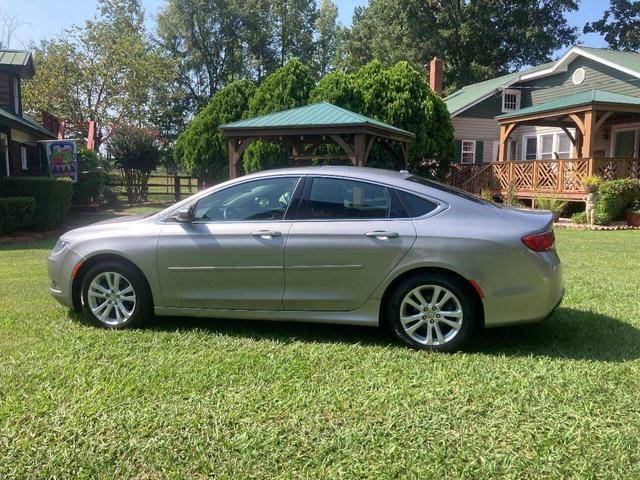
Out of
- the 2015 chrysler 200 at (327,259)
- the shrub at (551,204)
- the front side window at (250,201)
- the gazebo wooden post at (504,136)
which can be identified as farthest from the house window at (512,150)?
the front side window at (250,201)

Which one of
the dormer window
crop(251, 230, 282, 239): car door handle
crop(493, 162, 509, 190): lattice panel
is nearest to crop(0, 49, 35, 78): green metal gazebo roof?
crop(493, 162, 509, 190): lattice panel

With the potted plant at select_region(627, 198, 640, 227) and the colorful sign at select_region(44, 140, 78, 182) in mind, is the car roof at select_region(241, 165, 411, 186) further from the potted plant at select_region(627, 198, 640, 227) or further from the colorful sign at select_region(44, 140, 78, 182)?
the colorful sign at select_region(44, 140, 78, 182)

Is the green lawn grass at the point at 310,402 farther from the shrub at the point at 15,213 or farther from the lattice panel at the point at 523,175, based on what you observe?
the lattice panel at the point at 523,175

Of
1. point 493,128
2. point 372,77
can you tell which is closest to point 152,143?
point 372,77

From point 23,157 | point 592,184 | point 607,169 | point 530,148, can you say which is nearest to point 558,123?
point 607,169

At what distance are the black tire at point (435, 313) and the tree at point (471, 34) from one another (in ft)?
117

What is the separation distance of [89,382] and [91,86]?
111 feet

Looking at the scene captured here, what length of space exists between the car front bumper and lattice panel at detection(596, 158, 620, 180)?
16086mm

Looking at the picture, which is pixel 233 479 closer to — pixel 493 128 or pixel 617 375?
pixel 617 375

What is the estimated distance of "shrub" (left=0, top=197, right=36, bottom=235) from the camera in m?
12.4

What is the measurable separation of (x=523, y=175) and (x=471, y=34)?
71.3 ft

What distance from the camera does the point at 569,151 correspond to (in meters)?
23.6

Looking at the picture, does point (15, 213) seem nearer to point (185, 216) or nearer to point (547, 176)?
point (185, 216)

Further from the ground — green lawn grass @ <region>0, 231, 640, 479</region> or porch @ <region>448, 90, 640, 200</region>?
porch @ <region>448, 90, 640, 200</region>
